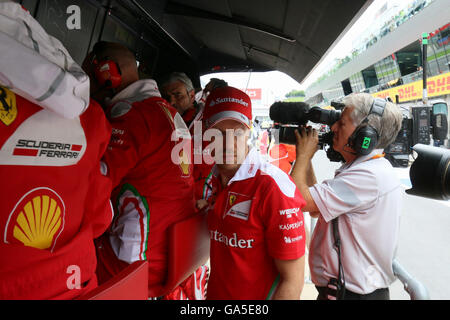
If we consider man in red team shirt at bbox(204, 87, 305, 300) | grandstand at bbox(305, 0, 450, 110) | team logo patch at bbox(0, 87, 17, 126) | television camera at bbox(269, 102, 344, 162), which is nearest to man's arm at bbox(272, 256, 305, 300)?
man in red team shirt at bbox(204, 87, 305, 300)

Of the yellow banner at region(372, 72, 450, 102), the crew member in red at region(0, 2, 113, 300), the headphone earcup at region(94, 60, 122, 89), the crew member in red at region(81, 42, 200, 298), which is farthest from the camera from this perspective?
the yellow banner at region(372, 72, 450, 102)

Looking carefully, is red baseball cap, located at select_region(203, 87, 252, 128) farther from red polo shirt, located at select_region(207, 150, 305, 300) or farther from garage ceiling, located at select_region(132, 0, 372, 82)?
garage ceiling, located at select_region(132, 0, 372, 82)

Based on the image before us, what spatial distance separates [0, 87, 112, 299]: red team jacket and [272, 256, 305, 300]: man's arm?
645 mm

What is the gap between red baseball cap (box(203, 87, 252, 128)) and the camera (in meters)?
1.30

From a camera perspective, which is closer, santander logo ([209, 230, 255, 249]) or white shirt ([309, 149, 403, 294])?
santander logo ([209, 230, 255, 249])

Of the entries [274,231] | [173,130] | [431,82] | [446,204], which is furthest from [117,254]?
[431,82]

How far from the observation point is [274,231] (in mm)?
1050

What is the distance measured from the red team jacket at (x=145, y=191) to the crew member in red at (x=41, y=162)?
45cm

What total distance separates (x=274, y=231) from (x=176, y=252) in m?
0.54

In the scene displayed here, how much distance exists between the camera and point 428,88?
16531mm

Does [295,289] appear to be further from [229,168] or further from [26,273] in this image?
[26,273]

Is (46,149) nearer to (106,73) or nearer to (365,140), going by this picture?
(106,73)

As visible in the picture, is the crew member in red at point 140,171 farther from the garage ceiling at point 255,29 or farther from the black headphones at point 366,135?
the garage ceiling at point 255,29

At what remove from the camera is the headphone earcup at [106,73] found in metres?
1.35
